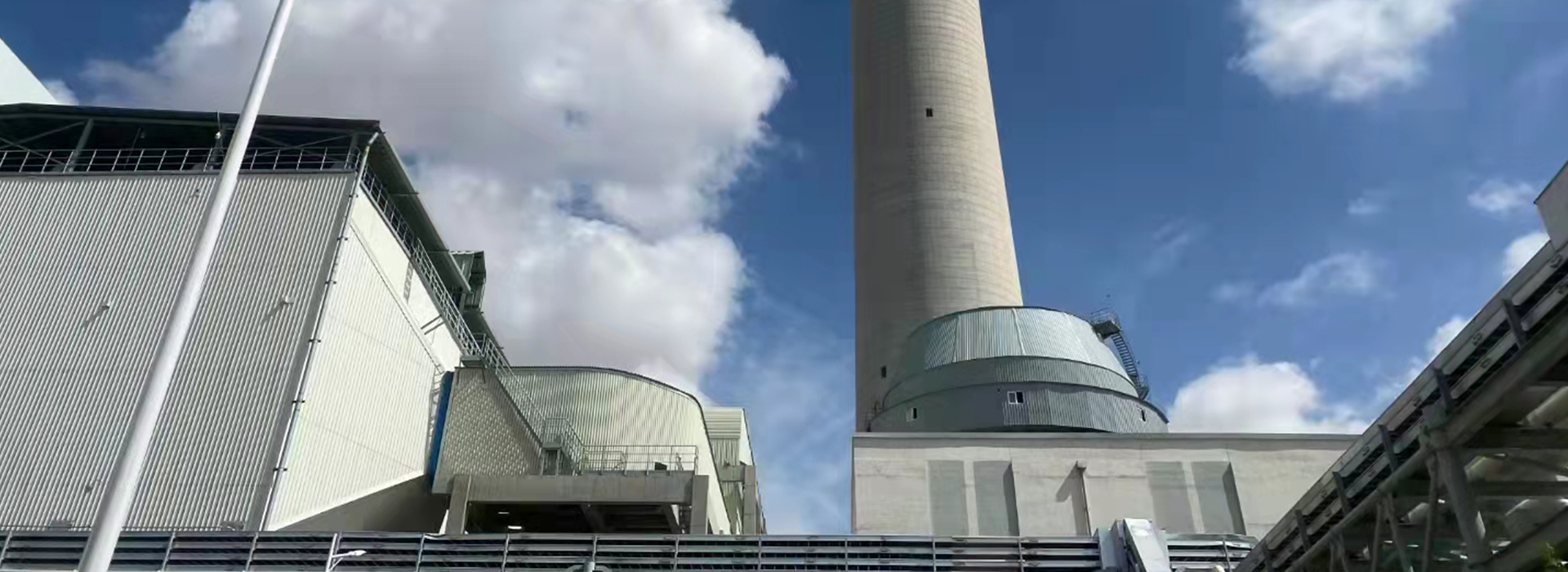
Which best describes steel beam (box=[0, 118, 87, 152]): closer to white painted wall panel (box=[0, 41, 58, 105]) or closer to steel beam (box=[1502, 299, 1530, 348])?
white painted wall panel (box=[0, 41, 58, 105])

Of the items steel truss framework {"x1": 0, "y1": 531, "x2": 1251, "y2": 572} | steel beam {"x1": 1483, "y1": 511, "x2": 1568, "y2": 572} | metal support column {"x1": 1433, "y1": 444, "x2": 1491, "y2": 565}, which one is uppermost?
steel truss framework {"x1": 0, "y1": 531, "x2": 1251, "y2": 572}

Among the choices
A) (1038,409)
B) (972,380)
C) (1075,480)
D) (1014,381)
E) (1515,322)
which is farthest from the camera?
(972,380)

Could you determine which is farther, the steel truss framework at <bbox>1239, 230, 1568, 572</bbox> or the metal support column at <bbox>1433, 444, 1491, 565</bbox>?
the metal support column at <bbox>1433, 444, 1491, 565</bbox>

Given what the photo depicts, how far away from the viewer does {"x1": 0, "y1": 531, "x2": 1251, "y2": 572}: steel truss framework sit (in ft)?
70.4

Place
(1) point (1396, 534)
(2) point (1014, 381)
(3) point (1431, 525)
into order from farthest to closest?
(2) point (1014, 381) → (1) point (1396, 534) → (3) point (1431, 525)

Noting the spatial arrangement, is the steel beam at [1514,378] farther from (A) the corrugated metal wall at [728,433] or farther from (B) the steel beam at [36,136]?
(A) the corrugated metal wall at [728,433]

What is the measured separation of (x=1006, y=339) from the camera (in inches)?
1421

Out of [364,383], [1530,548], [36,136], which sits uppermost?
[36,136]

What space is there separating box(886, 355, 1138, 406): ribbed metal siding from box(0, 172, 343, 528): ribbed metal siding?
64.7 feet

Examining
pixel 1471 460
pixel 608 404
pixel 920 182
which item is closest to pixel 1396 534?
pixel 1471 460

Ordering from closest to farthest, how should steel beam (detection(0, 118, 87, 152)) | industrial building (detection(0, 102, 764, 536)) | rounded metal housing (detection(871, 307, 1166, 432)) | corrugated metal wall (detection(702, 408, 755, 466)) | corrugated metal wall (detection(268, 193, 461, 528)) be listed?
industrial building (detection(0, 102, 764, 536)) < corrugated metal wall (detection(268, 193, 461, 528)) < steel beam (detection(0, 118, 87, 152)) < rounded metal housing (detection(871, 307, 1166, 432)) < corrugated metal wall (detection(702, 408, 755, 466))

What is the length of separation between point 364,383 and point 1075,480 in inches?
784

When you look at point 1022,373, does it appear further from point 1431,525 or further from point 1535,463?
point 1431,525

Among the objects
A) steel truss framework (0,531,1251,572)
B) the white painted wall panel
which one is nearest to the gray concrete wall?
steel truss framework (0,531,1251,572)
